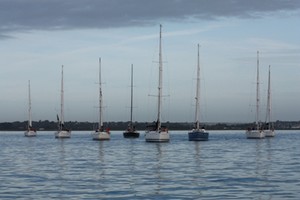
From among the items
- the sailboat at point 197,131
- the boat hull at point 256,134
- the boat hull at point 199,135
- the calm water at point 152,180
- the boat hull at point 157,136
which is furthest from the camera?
the boat hull at point 256,134

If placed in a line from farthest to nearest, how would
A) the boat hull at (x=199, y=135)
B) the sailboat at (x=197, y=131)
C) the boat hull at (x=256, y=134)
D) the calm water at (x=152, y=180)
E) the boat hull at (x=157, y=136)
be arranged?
1. the boat hull at (x=256, y=134)
2. the boat hull at (x=199, y=135)
3. the sailboat at (x=197, y=131)
4. the boat hull at (x=157, y=136)
5. the calm water at (x=152, y=180)

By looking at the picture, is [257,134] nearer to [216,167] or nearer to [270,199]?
[216,167]

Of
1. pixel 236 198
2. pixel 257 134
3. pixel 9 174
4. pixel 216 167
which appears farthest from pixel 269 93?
pixel 236 198

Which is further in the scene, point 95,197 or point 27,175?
point 27,175

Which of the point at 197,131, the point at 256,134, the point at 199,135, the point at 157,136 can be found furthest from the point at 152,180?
the point at 256,134

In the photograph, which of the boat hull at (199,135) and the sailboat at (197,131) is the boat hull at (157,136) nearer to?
the sailboat at (197,131)

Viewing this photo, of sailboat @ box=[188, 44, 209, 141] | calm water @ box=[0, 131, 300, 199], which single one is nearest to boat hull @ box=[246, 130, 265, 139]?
sailboat @ box=[188, 44, 209, 141]

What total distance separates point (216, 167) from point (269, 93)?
105 m

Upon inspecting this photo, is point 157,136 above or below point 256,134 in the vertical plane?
above

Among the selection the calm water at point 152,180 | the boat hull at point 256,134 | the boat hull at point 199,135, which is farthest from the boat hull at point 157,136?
the calm water at point 152,180

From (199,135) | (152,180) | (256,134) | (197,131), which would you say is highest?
(197,131)

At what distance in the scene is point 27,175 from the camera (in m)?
Answer: 47.1

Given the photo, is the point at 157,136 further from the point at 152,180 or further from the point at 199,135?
the point at 152,180

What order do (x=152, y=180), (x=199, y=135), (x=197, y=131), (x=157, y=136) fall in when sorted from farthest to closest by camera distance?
(x=199, y=135) → (x=197, y=131) → (x=157, y=136) → (x=152, y=180)
